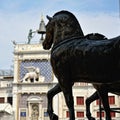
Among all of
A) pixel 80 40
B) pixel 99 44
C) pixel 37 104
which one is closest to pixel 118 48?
pixel 99 44

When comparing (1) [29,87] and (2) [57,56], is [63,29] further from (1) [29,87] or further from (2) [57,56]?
(1) [29,87]

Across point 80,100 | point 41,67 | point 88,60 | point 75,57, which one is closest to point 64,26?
point 75,57

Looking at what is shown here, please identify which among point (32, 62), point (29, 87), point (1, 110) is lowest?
point (1, 110)

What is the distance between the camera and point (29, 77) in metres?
39.5

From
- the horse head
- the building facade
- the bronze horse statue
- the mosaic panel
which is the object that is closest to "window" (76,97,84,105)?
the building facade

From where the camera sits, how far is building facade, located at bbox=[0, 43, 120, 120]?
38594 mm

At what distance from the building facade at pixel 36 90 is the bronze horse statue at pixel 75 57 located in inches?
1319

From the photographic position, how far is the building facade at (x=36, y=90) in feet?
127

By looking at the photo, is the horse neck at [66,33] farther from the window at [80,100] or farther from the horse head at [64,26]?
the window at [80,100]

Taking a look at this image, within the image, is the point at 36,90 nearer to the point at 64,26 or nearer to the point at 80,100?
the point at 80,100

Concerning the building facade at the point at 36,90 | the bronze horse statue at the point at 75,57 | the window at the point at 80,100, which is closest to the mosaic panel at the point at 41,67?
the building facade at the point at 36,90

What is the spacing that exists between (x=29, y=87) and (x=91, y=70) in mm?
35153

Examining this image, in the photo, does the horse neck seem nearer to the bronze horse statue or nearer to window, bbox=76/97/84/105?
the bronze horse statue

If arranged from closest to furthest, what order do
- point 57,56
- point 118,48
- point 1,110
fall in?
point 118,48 < point 57,56 < point 1,110
